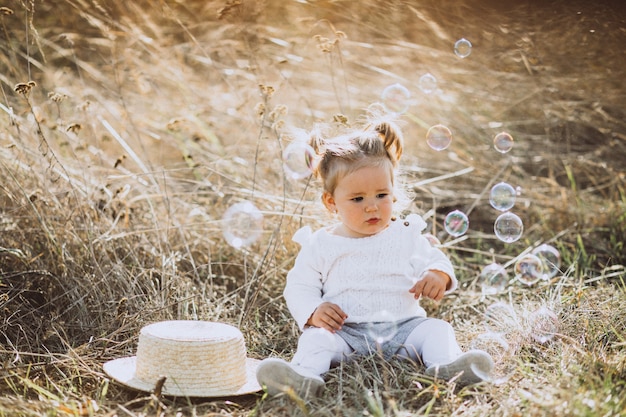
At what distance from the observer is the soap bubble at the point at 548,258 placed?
3502mm

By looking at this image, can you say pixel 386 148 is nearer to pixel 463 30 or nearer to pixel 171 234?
pixel 171 234

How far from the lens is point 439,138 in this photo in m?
3.50

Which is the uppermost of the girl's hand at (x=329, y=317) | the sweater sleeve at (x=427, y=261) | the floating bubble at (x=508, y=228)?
the sweater sleeve at (x=427, y=261)

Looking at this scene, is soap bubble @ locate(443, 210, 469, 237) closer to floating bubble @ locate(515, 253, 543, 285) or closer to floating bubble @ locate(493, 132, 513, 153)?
floating bubble @ locate(515, 253, 543, 285)

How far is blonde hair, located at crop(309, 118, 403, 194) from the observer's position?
2.89m

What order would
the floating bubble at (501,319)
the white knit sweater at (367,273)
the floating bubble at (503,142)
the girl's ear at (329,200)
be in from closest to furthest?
the white knit sweater at (367,273)
the girl's ear at (329,200)
the floating bubble at (501,319)
the floating bubble at (503,142)

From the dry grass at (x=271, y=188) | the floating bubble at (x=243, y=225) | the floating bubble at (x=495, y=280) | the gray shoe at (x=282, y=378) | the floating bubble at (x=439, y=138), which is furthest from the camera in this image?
the floating bubble at (x=243, y=225)

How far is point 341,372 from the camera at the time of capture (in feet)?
8.50

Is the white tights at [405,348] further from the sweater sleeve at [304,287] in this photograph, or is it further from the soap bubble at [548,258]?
the soap bubble at [548,258]

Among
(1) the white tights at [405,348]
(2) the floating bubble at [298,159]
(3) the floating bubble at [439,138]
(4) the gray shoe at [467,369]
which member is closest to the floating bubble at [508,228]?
(3) the floating bubble at [439,138]

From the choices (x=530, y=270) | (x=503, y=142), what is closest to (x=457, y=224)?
(x=530, y=270)

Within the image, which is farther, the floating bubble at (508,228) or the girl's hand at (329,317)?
the floating bubble at (508,228)

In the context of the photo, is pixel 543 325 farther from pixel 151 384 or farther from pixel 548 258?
pixel 151 384

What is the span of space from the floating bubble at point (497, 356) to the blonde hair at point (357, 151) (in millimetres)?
708
